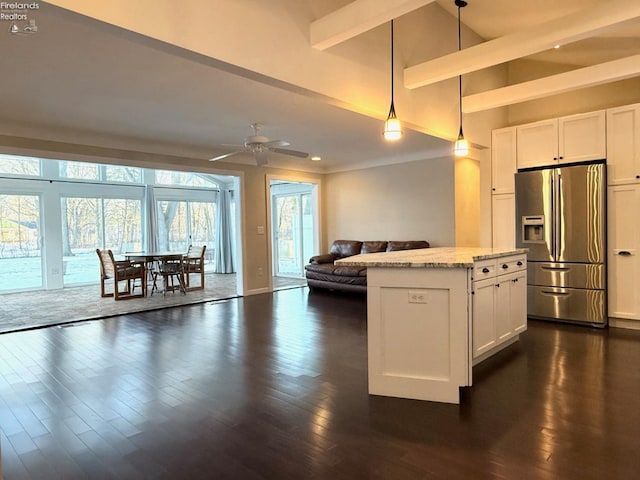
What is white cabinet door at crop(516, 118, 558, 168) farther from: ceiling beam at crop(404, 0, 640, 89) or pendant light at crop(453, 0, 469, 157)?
ceiling beam at crop(404, 0, 640, 89)

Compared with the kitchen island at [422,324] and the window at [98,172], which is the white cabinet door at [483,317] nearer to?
the kitchen island at [422,324]

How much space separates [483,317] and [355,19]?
2.50 metres

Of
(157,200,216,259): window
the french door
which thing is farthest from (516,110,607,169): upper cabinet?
(157,200,216,259): window

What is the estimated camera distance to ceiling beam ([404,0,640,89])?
323 cm

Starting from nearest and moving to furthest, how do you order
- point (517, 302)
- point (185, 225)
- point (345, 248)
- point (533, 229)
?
point (517, 302) → point (533, 229) → point (345, 248) → point (185, 225)

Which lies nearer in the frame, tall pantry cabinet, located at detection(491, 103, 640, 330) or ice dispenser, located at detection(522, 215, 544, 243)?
tall pantry cabinet, located at detection(491, 103, 640, 330)

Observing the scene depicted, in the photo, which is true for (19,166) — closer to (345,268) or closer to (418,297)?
(345,268)

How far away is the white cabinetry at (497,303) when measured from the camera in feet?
10.2

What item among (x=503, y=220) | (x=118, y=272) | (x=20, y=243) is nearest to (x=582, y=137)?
(x=503, y=220)

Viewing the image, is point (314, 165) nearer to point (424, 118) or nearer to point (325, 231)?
point (325, 231)

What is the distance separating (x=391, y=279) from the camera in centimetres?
286

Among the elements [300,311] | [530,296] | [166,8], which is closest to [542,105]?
[530,296]

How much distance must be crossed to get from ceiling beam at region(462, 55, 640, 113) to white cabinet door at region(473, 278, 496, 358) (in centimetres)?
272

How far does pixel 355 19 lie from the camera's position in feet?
10.1
